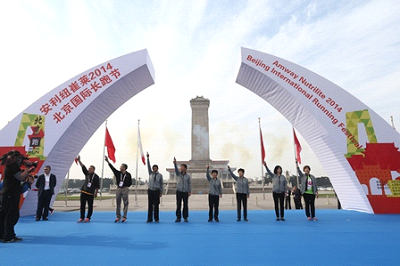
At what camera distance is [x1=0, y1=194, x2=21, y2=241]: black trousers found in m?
4.55

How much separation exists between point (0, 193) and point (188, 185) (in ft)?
13.9

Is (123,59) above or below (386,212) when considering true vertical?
above

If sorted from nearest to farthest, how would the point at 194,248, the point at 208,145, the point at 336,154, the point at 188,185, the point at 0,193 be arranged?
the point at 194,248, the point at 0,193, the point at 188,185, the point at 336,154, the point at 208,145

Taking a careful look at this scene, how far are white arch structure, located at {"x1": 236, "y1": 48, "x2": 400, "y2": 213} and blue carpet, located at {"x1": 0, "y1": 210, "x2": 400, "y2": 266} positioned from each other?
3.32m

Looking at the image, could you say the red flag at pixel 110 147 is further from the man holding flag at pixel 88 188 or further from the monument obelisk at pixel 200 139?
the monument obelisk at pixel 200 139

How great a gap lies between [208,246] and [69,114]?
23.6 ft

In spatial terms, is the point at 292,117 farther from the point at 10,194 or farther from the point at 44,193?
Answer: the point at 10,194

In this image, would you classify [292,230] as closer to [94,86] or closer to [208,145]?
A: [94,86]

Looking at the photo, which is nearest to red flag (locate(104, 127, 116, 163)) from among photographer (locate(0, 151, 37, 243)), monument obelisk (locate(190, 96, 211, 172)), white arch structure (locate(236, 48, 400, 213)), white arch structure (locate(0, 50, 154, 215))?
white arch structure (locate(0, 50, 154, 215))

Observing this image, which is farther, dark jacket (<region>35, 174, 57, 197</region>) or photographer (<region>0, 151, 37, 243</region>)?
dark jacket (<region>35, 174, 57, 197</region>)

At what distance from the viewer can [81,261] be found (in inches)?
133

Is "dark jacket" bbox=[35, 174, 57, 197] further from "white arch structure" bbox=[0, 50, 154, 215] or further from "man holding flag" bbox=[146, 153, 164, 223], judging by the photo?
"man holding flag" bbox=[146, 153, 164, 223]

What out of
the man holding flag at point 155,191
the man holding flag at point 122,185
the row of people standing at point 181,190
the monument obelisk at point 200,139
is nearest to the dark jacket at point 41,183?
the row of people standing at point 181,190

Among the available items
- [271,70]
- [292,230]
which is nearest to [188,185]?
[292,230]
